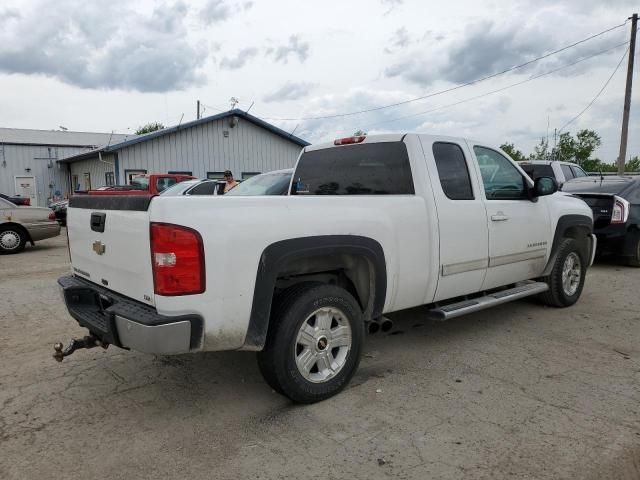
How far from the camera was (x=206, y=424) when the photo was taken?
3.13 m

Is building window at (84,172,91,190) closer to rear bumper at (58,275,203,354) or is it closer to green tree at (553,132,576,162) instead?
rear bumper at (58,275,203,354)

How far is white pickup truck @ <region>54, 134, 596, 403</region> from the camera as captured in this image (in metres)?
2.73

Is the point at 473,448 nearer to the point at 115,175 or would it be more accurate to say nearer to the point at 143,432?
the point at 143,432

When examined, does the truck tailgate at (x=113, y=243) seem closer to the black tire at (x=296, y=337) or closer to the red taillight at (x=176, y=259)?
the red taillight at (x=176, y=259)

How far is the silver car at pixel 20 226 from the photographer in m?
10.8

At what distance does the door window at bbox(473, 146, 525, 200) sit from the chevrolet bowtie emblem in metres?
3.29

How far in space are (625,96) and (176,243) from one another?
22.0 m

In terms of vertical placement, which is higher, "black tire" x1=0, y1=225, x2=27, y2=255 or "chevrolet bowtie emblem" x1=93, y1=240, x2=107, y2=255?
"chevrolet bowtie emblem" x1=93, y1=240, x2=107, y2=255

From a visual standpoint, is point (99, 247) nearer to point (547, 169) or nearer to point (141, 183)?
point (547, 169)

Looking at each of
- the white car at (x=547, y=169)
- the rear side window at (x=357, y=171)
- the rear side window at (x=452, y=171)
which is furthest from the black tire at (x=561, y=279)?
the white car at (x=547, y=169)

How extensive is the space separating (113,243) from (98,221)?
0.85 feet

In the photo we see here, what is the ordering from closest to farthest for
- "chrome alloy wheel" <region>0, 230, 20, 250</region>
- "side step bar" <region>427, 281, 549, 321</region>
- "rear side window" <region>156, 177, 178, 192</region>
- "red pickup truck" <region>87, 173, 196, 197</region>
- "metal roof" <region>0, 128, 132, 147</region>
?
"side step bar" <region>427, 281, 549, 321</region> → "chrome alloy wheel" <region>0, 230, 20, 250</region> → "red pickup truck" <region>87, 173, 196, 197</region> → "rear side window" <region>156, 177, 178, 192</region> → "metal roof" <region>0, 128, 132, 147</region>

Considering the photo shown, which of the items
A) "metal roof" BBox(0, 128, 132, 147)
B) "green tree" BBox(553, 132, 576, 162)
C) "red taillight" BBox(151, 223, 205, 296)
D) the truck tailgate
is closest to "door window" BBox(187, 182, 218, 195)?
the truck tailgate

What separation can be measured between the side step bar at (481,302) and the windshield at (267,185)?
3661 mm
